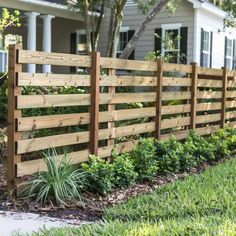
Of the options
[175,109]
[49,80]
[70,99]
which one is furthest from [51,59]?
[175,109]

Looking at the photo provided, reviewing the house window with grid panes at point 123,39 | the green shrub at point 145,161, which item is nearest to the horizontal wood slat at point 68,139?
the green shrub at point 145,161

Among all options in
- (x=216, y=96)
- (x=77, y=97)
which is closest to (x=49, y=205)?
(x=77, y=97)

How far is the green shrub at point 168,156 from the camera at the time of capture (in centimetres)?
851

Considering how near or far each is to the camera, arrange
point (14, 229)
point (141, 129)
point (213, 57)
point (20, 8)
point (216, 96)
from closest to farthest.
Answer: point (14, 229)
point (141, 129)
point (216, 96)
point (20, 8)
point (213, 57)

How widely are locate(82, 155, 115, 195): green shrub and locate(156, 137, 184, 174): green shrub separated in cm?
153

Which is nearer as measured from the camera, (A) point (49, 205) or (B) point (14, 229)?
(B) point (14, 229)

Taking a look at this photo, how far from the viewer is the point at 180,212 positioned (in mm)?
5395

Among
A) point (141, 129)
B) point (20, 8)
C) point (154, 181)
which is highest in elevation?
point (20, 8)

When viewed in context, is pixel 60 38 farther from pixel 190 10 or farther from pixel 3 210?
pixel 3 210

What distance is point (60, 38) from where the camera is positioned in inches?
831

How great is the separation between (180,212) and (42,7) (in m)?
13.2

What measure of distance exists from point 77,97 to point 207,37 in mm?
13309

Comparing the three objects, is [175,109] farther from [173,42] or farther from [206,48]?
[206,48]

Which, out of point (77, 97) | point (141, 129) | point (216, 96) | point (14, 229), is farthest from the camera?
point (216, 96)
